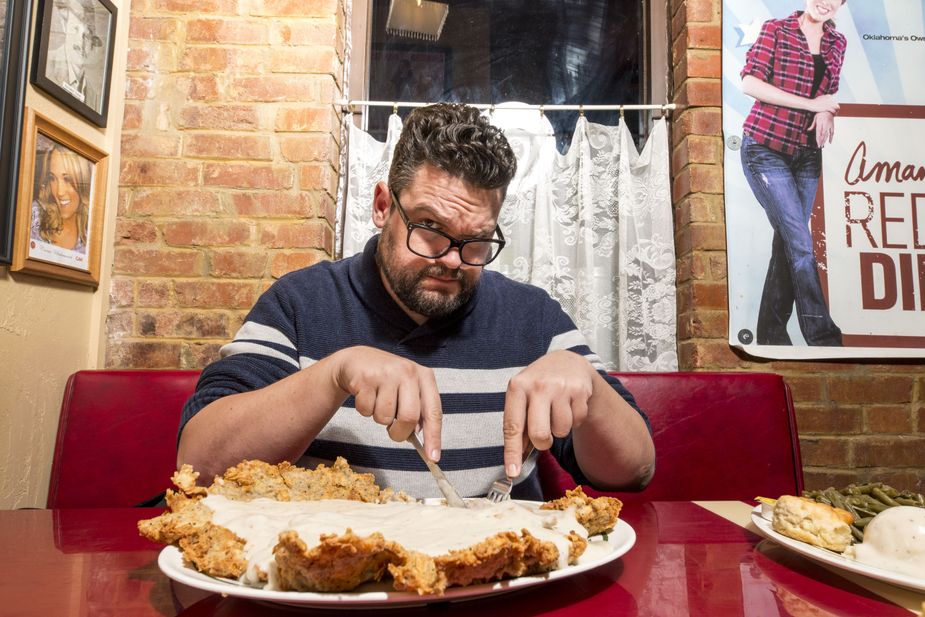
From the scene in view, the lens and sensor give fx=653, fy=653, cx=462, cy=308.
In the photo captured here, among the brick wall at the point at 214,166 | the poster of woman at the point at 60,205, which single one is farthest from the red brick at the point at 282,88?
the poster of woman at the point at 60,205

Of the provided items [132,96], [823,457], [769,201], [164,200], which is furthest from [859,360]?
[132,96]

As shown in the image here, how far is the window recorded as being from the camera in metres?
2.51

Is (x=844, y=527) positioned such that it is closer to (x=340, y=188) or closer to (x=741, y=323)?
(x=741, y=323)

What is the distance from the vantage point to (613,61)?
256cm

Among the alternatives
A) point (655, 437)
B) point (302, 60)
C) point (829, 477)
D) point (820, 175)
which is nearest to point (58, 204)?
point (302, 60)

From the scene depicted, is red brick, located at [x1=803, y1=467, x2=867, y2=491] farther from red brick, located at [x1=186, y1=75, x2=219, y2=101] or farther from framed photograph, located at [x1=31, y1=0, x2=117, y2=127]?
framed photograph, located at [x1=31, y1=0, x2=117, y2=127]

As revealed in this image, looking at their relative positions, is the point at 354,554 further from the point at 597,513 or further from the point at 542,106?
the point at 542,106

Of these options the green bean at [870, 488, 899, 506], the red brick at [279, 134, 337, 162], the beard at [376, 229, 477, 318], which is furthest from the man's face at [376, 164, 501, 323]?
the red brick at [279, 134, 337, 162]

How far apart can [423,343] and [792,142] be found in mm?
1574

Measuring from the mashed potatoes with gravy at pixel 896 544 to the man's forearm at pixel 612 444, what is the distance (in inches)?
16.4

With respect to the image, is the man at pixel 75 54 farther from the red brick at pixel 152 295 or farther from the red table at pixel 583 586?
the red table at pixel 583 586

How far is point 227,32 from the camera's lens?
2184mm

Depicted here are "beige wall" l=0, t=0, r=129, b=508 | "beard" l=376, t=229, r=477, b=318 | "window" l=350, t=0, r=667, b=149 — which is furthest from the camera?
"window" l=350, t=0, r=667, b=149

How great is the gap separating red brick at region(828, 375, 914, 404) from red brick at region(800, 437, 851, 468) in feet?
0.46
